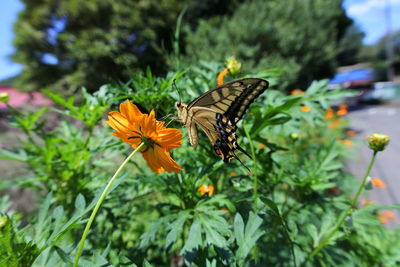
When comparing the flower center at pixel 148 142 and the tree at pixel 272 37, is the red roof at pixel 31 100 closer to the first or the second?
the flower center at pixel 148 142

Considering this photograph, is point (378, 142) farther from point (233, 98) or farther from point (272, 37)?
point (272, 37)

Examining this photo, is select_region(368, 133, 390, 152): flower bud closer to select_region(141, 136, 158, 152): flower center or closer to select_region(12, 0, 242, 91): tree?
select_region(141, 136, 158, 152): flower center

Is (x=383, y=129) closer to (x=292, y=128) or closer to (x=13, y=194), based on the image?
(x=292, y=128)

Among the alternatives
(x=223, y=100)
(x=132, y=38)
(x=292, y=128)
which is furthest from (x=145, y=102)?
(x=132, y=38)

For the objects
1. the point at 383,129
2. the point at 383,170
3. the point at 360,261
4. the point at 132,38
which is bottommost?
the point at 383,129

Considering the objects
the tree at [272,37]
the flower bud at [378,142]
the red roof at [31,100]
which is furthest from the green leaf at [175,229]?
the tree at [272,37]

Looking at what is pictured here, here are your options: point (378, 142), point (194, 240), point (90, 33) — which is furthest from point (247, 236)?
point (90, 33)
